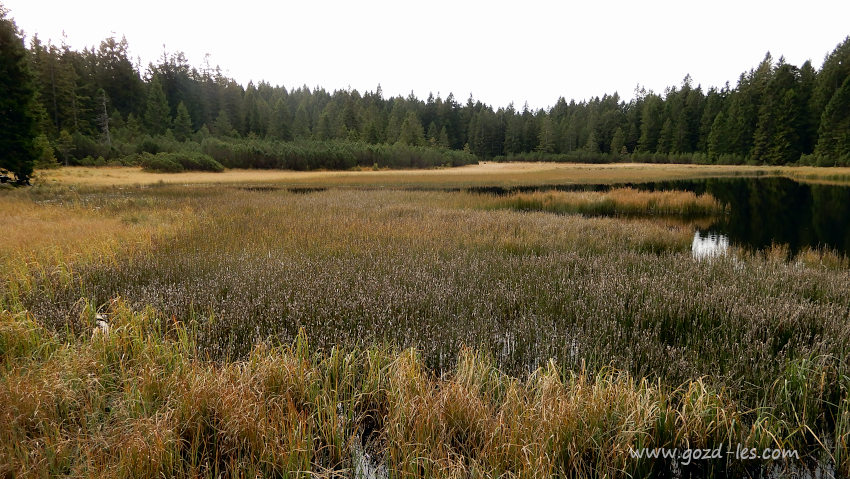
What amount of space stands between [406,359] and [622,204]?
2116cm

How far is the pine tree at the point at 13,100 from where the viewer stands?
22625 mm

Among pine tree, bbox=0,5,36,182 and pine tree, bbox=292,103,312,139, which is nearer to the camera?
pine tree, bbox=0,5,36,182

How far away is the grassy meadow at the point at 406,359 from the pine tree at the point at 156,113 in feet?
239

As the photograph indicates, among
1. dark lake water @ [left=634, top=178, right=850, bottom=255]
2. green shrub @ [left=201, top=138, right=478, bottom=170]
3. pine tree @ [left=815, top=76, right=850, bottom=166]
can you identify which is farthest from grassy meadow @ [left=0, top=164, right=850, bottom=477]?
pine tree @ [left=815, top=76, right=850, bottom=166]

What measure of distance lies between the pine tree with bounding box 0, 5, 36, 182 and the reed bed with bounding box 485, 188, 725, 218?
2591 cm

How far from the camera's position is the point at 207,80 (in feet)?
323

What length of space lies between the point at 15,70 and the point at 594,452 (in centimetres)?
3301

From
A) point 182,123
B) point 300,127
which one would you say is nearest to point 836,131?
point 300,127

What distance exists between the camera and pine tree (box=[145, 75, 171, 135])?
235 feet

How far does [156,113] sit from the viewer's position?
71.9m

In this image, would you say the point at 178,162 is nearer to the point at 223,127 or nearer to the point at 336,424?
the point at 223,127

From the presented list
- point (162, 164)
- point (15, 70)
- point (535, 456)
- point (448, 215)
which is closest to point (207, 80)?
point (162, 164)

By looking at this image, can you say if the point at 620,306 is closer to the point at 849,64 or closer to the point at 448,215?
the point at 448,215

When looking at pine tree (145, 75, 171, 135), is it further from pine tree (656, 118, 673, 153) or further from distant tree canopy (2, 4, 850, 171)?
pine tree (656, 118, 673, 153)
